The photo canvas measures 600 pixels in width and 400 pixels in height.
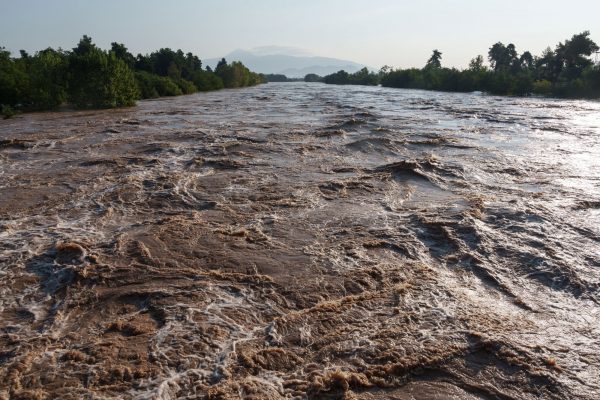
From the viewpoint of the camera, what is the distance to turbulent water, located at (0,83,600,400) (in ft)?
14.0

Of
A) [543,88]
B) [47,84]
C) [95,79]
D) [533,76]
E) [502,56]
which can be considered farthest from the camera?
[502,56]

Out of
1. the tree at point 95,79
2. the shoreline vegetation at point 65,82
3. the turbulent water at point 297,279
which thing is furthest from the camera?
the tree at point 95,79

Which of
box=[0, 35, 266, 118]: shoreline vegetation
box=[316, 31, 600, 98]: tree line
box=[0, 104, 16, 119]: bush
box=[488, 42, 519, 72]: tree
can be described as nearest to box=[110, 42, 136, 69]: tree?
box=[0, 35, 266, 118]: shoreline vegetation

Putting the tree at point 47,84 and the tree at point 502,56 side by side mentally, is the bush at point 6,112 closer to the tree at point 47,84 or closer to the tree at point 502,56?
the tree at point 47,84

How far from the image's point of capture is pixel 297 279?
6.11 metres

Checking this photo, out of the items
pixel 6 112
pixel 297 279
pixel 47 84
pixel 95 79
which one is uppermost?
pixel 95 79

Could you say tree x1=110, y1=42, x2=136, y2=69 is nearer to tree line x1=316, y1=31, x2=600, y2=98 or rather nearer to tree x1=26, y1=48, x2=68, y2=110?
tree x1=26, y1=48, x2=68, y2=110

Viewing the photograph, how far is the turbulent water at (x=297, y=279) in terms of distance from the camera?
4262mm

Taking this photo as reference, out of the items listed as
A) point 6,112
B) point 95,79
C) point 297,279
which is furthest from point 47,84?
point 297,279

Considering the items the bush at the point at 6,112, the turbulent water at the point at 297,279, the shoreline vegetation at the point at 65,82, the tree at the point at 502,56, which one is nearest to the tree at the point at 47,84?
the shoreline vegetation at the point at 65,82

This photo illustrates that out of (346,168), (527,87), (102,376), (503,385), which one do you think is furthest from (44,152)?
(527,87)

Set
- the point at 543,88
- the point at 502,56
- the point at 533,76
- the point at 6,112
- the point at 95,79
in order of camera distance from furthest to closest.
Answer: the point at 502,56, the point at 533,76, the point at 543,88, the point at 95,79, the point at 6,112

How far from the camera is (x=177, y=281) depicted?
597cm

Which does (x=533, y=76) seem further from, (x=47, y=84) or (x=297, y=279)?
(x=297, y=279)
